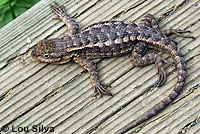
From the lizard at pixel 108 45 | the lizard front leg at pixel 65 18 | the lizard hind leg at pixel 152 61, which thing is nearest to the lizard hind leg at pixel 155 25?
the lizard at pixel 108 45

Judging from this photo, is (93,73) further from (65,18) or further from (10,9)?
(10,9)

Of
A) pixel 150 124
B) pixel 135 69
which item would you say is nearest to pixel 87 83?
pixel 135 69

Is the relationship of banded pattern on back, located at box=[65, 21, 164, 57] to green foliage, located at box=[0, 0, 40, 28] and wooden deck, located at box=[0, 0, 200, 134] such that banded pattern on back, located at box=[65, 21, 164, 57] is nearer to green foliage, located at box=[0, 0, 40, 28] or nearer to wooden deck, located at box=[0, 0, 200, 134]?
wooden deck, located at box=[0, 0, 200, 134]

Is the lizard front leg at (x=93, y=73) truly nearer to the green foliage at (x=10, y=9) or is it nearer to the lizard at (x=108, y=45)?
the lizard at (x=108, y=45)

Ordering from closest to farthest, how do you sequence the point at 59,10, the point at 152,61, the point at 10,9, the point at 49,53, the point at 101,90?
the point at 101,90
the point at 152,61
the point at 59,10
the point at 49,53
the point at 10,9

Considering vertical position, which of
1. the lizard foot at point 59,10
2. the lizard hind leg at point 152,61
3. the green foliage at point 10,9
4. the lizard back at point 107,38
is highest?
the green foliage at point 10,9

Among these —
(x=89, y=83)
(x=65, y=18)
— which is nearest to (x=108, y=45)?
(x=65, y=18)

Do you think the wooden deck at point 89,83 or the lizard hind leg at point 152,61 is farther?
the lizard hind leg at point 152,61
